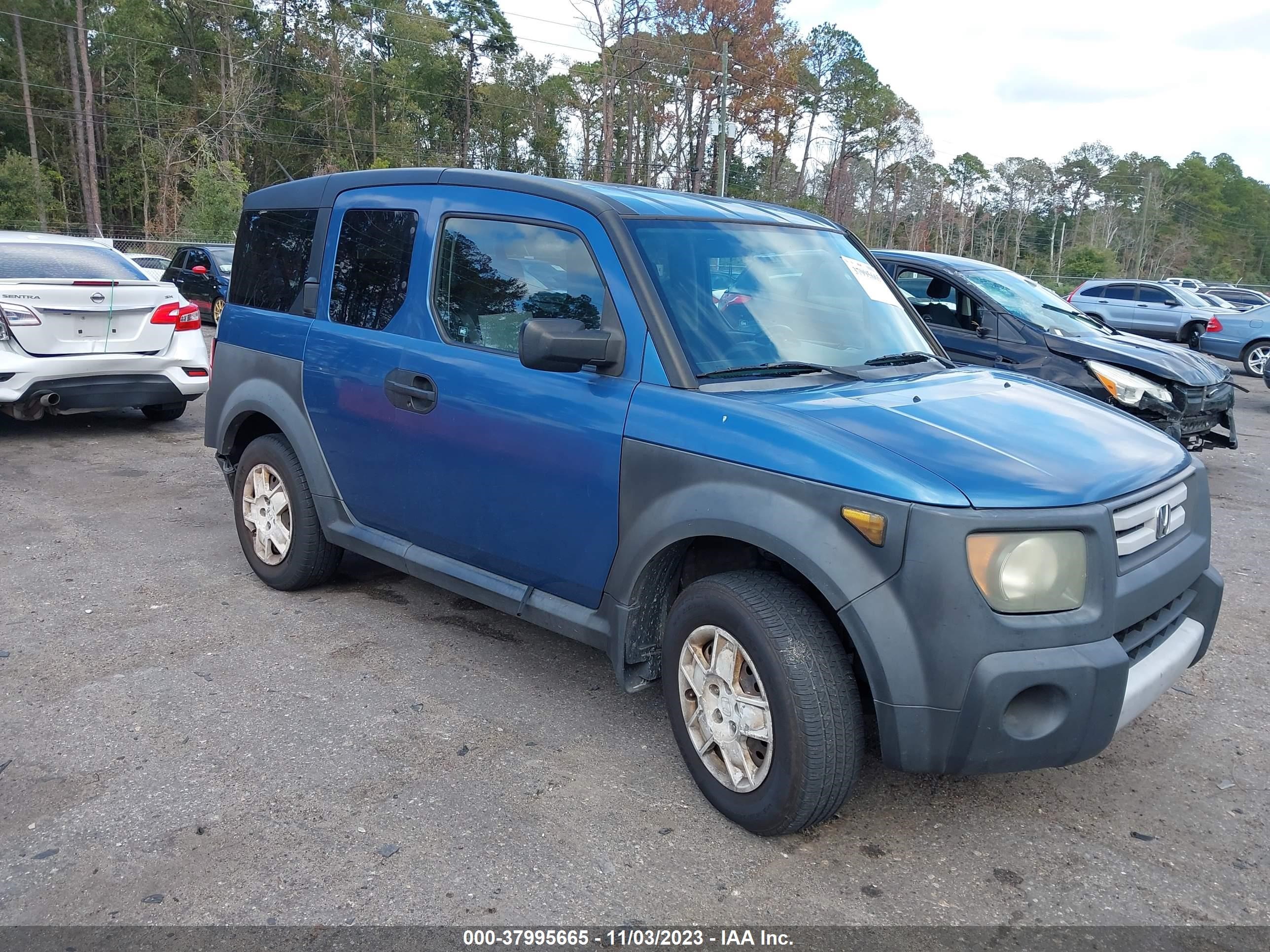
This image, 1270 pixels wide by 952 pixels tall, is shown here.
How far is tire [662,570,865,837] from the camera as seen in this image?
9.29ft

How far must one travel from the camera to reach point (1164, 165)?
336ft

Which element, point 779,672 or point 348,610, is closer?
point 779,672

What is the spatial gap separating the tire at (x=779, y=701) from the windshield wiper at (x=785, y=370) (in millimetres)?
676

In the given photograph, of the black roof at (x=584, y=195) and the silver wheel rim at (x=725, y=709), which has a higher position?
the black roof at (x=584, y=195)

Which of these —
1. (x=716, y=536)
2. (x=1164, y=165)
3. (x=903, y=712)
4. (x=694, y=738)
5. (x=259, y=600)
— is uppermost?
(x=1164, y=165)

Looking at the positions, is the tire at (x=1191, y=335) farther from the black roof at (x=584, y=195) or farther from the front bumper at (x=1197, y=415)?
the black roof at (x=584, y=195)

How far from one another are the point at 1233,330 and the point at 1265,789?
17.3m

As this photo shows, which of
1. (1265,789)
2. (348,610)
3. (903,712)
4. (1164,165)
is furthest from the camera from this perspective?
(1164,165)

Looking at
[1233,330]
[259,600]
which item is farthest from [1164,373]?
[1233,330]

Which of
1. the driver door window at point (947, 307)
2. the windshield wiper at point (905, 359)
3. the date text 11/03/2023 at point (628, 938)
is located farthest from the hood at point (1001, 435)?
the driver door window at point (947, 307)

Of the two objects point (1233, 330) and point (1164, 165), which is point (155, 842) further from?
point (1164, 165)

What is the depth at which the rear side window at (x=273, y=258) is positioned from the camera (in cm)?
481

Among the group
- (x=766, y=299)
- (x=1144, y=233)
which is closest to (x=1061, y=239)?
(x=1144, y=233)

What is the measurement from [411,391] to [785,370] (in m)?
1.49
